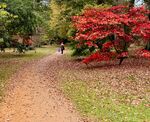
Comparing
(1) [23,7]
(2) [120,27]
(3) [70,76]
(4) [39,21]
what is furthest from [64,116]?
(4) [39,21]

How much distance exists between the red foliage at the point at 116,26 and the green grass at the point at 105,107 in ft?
19.7

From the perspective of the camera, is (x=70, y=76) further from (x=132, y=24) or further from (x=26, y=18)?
(x=26, y=18)

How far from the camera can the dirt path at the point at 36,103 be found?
36.4 feet

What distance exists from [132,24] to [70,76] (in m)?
4.79

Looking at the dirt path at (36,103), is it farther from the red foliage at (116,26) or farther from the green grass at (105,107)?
the red foliage at (116,26)

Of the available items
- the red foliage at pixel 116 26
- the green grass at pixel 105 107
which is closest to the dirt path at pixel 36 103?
the green grass at pixel 105 107

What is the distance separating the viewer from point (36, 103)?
42.7 feet

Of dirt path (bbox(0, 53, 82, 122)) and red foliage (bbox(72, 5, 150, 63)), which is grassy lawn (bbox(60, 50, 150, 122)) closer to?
dirt path (bbox(0, 53, 82, 122))

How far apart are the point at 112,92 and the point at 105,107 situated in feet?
7.43

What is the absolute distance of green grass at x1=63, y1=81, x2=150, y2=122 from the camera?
10727 millimetres

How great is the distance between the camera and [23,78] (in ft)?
63.1

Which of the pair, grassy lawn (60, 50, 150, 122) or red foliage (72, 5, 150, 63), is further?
red foliage (72, 5, 150, 63)

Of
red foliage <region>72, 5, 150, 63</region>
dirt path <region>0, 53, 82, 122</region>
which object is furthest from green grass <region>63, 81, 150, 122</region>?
red foliage <region>72, 5, 150, 63</region>

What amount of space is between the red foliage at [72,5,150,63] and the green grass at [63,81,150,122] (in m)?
Result: 6.02
